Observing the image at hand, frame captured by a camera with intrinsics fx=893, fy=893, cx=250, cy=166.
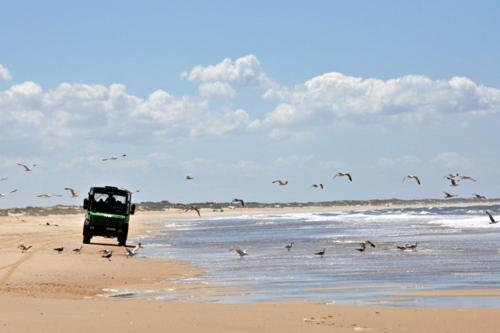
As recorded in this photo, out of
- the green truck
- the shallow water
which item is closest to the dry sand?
the shallow water

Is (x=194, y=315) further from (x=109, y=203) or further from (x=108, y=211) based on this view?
(x=109, y=203)

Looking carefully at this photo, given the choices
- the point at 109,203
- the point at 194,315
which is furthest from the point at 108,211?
the point at 194,315

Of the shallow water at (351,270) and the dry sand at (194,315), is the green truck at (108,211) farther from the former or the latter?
the dry sand at (194,315)

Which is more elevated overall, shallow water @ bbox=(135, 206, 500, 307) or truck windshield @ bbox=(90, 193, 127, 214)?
truck windshield @ bbox=(90, 193, 127, 214)

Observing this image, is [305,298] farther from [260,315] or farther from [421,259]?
[421,259]

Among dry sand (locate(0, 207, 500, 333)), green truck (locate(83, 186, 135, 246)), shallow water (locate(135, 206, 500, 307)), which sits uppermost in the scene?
green truck (locate(83, 186, 135, 246))

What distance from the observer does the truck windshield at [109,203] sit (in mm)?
37781

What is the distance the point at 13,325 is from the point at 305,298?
21.8ft

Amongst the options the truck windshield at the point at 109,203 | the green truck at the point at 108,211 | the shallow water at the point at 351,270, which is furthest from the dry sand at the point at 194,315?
the truck windshield at the point at 109,203

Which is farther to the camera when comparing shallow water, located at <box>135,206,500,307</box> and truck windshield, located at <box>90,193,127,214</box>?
truck windshield, located at <box>90,193,127,214</box>

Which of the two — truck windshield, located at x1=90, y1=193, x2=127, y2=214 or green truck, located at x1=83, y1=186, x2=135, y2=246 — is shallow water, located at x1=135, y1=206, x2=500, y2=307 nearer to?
green truck, located at x1=83, y1=186, x2=135, y2=246

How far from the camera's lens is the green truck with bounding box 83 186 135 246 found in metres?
37.7

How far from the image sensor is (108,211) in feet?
124

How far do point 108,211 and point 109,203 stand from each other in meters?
0.37
